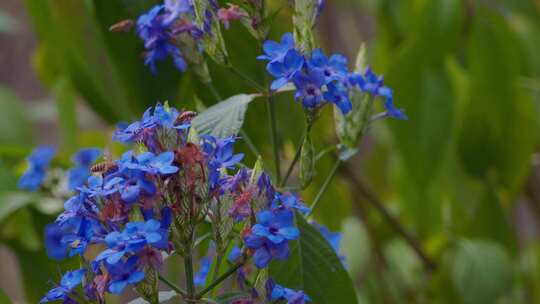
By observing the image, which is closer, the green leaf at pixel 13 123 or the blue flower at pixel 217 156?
the blue flower at pixel 217 156

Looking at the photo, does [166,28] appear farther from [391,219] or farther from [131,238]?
[391,219]

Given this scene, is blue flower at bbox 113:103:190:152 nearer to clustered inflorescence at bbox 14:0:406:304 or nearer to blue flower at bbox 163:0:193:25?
clustered inflorescence at bbox 14:0:406:304

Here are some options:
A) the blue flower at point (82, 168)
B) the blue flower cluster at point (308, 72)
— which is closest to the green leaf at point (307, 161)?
the blue flower cluster at point (308, 72)

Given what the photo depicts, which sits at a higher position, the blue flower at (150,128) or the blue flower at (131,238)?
the blue flower at (150,128)

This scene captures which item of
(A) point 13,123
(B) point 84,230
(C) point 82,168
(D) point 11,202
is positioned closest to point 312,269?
(B) point 84,230

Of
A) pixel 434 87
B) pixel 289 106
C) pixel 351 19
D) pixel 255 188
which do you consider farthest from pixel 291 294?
pixel 351 19

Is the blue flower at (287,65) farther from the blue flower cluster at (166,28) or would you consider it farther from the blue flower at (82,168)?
the blue flower at (82,168)

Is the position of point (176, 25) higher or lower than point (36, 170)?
higher
